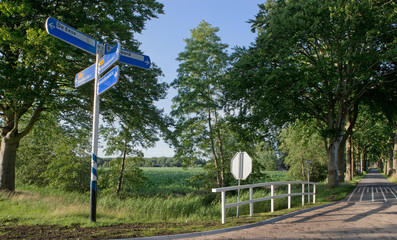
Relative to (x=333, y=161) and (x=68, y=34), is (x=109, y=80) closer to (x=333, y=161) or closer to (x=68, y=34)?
(x=68, y=34)

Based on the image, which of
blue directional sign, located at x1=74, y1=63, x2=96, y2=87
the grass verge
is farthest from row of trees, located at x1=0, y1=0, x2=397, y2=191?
the grass verge

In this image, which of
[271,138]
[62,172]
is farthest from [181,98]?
[62,172]

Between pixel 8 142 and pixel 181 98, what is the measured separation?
48.3ft

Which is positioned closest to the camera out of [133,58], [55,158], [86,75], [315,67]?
[133,58]

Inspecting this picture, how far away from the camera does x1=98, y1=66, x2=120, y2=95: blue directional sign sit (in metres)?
6.71

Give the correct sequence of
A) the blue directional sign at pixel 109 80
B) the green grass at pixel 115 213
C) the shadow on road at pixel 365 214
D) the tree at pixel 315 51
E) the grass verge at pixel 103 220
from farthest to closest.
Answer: the tree at pixel 315 51 → the shadow on road at pixel 365 214 → the green grass at pixel 115 213 → the blue directional sign at pixel 109 80 → the grass verge at pixel 103 220

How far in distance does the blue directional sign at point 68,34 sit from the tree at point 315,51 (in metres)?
9.48

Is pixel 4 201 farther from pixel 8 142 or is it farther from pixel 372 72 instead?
pixel 372 72

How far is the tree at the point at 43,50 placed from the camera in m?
10.2

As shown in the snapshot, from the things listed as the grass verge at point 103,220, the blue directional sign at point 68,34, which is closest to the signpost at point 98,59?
the blue directional sign at point 68,34

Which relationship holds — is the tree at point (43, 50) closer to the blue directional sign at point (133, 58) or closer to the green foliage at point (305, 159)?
the blue directional sign at point (133, 58)

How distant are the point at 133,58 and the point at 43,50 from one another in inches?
195

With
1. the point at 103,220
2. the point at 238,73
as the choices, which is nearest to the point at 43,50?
the point at 103,220

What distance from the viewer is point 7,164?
1329cm
